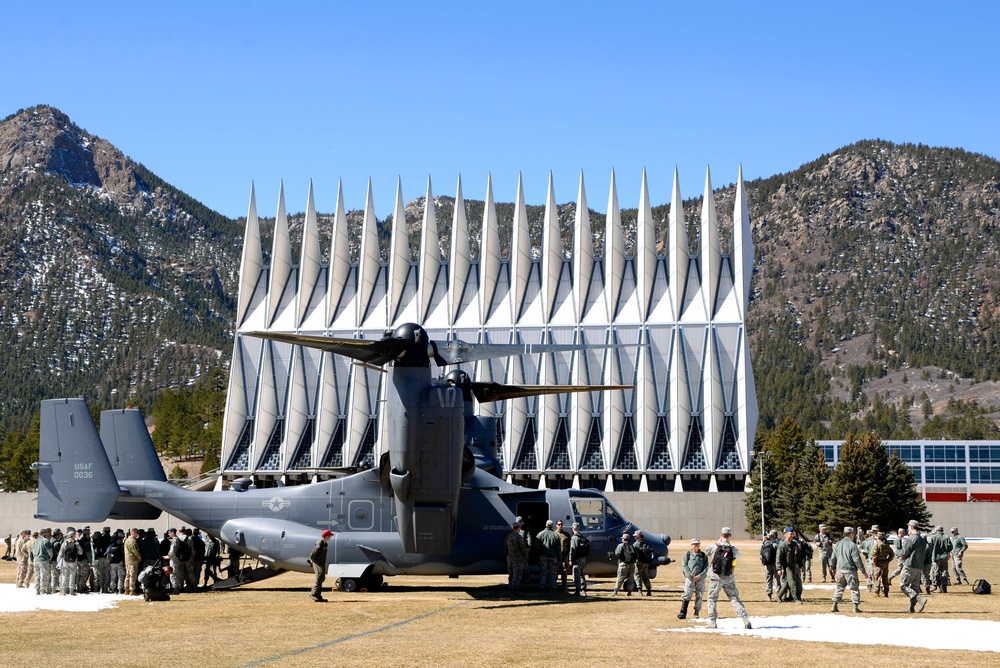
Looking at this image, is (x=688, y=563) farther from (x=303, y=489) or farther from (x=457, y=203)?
(x=457, y=203)

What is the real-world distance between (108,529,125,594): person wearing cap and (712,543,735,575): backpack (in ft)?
51.1

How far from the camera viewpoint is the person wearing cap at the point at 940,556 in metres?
26.9

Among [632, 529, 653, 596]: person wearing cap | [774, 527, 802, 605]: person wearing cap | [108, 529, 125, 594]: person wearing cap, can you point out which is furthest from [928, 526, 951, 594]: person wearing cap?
[108, 529, 125, 594]: person wearing cap

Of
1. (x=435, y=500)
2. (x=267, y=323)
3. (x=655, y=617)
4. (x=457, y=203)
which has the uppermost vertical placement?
(x=457, y=203)

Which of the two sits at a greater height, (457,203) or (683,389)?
(457,203)

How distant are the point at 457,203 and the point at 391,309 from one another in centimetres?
978

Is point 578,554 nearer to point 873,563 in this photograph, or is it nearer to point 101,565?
point 873,563

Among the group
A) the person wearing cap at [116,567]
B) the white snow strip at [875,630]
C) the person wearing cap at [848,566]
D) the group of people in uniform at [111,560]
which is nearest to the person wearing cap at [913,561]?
the person wearing cap at [848,566]

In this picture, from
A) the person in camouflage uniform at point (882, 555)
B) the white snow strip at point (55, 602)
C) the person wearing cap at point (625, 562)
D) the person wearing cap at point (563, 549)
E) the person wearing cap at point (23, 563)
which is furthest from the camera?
the person wearing cap at point (23, 563)

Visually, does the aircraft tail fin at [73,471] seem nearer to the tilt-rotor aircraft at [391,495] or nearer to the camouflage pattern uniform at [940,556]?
the tilt-rotor aircraft at [391,495]

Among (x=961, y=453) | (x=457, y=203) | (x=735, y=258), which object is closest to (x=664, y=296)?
(x=735, y=258)

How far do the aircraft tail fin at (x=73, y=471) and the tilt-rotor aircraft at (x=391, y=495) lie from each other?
0.10 ft

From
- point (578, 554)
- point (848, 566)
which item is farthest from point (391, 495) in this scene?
point (848, 566)

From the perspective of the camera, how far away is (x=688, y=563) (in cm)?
2011
